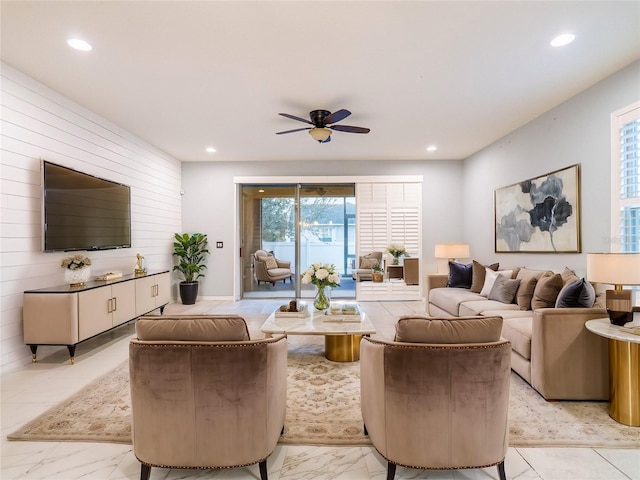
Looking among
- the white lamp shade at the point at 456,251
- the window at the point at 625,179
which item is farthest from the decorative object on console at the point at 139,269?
the window at the point at 625,179

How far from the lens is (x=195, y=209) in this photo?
661 centimetres

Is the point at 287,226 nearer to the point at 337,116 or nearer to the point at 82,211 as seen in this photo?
the point at 337,116

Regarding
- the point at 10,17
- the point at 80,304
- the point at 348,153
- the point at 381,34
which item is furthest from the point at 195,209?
the point at 381,34

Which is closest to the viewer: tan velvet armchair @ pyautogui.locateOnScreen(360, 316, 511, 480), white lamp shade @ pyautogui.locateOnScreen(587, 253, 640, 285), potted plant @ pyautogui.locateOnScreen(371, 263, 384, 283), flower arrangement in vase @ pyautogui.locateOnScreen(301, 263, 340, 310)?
tan velvet armchair @ pyautogui.locateOnScreen(360, 316, 511, 480)

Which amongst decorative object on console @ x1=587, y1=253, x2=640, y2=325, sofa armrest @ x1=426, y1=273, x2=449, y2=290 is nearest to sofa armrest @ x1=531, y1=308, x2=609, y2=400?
decorative object on console @ x1=587, y1=253, x2=640, y2=325

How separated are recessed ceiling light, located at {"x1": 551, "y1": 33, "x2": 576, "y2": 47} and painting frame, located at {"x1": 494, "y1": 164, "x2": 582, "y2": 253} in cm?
142

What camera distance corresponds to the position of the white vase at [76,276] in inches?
134

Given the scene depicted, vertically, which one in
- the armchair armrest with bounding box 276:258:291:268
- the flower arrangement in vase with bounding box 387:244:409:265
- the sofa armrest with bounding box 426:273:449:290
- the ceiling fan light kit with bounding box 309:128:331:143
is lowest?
the sofa armrest with bounding box 426:273:449:290

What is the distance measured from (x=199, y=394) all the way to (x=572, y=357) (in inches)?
103

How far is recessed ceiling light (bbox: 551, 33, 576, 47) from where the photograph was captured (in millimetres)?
2494

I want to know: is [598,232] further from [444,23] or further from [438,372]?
[438,372]

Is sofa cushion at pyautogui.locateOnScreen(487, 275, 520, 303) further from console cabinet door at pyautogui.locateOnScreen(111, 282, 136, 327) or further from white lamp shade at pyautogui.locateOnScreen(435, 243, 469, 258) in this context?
console cabinet door at pyautogui.locateOnScreen(111, 282, 136, 327)

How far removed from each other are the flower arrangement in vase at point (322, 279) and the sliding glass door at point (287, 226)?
3.25m

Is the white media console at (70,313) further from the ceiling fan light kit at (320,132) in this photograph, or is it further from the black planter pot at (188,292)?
the ceiling fan light kit at (320,132)
